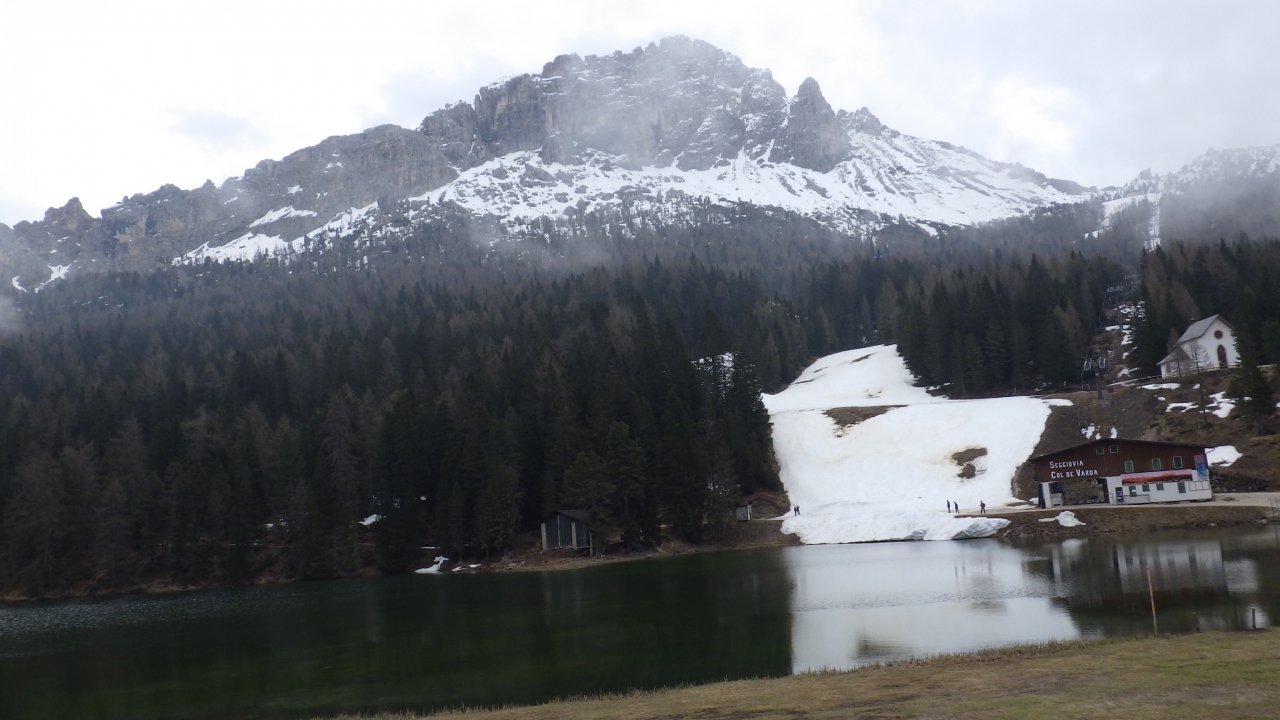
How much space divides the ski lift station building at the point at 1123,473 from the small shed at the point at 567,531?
1312 inches

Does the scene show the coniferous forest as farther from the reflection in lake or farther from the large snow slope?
the reflection in lake

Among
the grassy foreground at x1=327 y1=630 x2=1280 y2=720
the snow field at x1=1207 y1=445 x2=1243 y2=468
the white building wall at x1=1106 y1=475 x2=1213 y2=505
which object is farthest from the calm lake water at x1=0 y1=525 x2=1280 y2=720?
the snow field at x1=1207 y1=445 x2=1243 y2=468

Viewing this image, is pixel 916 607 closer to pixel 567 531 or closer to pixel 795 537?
pixel 795 537

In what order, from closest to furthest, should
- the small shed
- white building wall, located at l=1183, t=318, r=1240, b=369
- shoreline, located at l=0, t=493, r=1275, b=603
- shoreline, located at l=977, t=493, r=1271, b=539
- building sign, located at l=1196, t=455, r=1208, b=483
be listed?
shoreline, located at l=977, t=493, r=1271, b=539
shoreline, located at l=0, t=493, r=1275, b=603
building sign, located at l=1196, t=455, r=1208, b=483
the small shed
white building wall, located at l=1183, t=318, r=1240, b=369

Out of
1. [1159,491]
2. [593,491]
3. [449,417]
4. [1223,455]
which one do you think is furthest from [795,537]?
[449,417]

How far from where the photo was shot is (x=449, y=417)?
7650cm

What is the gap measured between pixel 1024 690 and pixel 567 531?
51.6 meters

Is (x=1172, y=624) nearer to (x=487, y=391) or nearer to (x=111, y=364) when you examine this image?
(x=487, y=391)

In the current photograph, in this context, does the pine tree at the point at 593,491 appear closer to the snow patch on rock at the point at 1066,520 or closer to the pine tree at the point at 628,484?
the pine tree at the point at 628,484

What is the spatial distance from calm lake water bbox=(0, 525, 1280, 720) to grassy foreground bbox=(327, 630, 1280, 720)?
8.20 feet

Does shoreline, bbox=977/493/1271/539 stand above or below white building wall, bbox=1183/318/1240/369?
below

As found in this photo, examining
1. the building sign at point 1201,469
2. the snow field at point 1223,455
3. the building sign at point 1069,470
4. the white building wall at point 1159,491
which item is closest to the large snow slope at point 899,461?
the building sign at point 1069,470

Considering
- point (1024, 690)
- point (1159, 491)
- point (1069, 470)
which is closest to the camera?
point (1024, 690)

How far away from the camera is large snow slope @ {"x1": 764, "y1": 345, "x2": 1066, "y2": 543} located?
61.7 m
